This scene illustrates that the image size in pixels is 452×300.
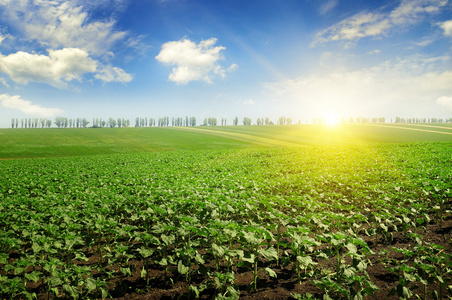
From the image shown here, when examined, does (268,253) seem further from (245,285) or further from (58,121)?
(58,121)

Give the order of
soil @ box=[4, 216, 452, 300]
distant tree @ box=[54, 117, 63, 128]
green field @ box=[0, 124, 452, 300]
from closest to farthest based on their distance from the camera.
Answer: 1. green field @ box=[0, 124, 452, 300]
2. soil @ box=[4, 216, 452, 300]
3. distant tree @ box=[54, 117, 63, 128]

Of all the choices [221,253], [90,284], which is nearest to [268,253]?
[221,253]

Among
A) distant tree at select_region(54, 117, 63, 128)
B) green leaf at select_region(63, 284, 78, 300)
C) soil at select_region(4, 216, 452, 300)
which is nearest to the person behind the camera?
green leaf at select_region(63, 284, 78, 300)

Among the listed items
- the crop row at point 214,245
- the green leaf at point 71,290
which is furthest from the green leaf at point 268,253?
the green leaf at point 71,290

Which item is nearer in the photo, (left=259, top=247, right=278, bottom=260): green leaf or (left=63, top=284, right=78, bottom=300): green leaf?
(left=63, top=284, right=78, bottom=300): green leaf

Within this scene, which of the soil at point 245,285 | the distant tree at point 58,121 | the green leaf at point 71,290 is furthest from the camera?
the distant tree at point 58,121

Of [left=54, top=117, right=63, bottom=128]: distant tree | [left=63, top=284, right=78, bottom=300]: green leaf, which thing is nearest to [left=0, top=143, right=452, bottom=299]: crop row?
[left=63, top=284, right=78, bottom=300]: green leaf

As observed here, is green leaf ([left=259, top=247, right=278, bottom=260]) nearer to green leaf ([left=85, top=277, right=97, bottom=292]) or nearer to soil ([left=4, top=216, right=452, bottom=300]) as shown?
soil ([left=4, top=216, right=452, bottom=300])

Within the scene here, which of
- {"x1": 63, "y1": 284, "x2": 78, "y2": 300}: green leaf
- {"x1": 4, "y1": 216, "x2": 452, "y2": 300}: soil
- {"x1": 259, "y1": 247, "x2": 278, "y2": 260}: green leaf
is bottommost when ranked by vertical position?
{"x1": 4, "y1": 216, "x2": 452, "y2": 300}: soil

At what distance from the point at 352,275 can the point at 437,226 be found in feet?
21.9

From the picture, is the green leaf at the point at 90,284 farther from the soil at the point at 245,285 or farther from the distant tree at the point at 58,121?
the distant tree at the point at 58,121

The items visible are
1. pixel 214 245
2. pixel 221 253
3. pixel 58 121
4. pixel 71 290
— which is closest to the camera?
pixel 71 290

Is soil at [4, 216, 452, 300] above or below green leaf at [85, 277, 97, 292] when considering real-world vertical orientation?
below

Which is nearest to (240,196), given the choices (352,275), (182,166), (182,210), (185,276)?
(182,210)
